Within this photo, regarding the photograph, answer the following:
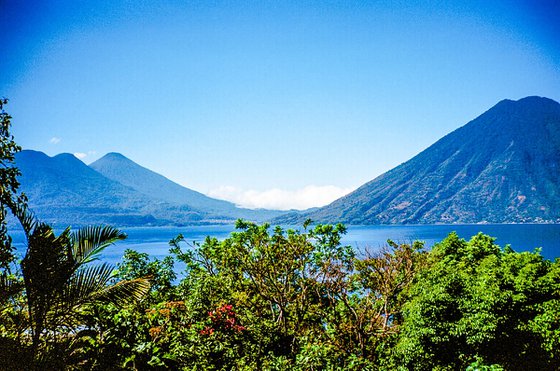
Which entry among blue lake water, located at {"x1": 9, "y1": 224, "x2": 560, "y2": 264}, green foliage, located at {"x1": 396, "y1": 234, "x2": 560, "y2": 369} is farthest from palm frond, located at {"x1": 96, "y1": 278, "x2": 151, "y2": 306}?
blue lake water, located at {"x1": 9, "y1": 224, "x2": 560, "y2": 264}

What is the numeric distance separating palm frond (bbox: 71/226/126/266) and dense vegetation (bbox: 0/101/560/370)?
0.02m

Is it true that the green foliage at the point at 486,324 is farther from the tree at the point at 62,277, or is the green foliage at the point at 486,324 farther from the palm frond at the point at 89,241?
the palm frond at the point at 89,241

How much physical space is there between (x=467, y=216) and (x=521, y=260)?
20402 cm

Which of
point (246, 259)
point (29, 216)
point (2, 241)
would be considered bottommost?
point (246, 259)

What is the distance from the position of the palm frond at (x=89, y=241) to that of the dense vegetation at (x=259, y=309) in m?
0.02

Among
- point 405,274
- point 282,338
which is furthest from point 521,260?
point 282,338

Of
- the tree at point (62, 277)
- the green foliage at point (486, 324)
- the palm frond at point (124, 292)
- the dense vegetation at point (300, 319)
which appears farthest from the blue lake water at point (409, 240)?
the tree at point (62, 277)

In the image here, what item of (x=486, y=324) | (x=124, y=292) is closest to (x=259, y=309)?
(x=486, y=324)

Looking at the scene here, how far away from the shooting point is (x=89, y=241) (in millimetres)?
4465

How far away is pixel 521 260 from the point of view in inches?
472

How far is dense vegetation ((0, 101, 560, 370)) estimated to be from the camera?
4.23 metres

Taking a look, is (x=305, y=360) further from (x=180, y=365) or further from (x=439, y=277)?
(x=439, y=277)

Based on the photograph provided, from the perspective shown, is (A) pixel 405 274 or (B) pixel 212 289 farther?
(A) pixel 405 274

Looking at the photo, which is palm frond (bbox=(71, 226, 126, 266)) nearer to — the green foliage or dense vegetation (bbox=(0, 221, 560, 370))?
dense vegetation (bbox=(0, 221, 560, 370))
